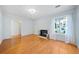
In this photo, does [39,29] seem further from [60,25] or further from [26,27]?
[60,25]

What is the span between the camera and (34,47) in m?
1.61

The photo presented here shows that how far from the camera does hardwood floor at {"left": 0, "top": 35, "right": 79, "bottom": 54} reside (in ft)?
5.14

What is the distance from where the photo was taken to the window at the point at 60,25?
1582 millimetres

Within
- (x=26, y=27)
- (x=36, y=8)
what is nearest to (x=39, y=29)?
(x=26, y=27)

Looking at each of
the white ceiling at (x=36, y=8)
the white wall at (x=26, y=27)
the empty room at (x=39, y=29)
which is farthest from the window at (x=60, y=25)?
the white wall at (x=26, y=27)

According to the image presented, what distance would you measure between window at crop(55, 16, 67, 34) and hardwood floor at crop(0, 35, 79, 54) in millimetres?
203

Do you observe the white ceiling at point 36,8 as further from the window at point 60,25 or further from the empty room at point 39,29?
the window at point 60,25

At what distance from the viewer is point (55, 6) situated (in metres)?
1.58

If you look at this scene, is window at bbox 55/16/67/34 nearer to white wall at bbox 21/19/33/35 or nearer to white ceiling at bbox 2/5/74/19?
white ceiling at bbox 2/5/74/19

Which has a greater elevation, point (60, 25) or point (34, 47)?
point (60, 25)

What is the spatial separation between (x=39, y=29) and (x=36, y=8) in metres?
0.39
